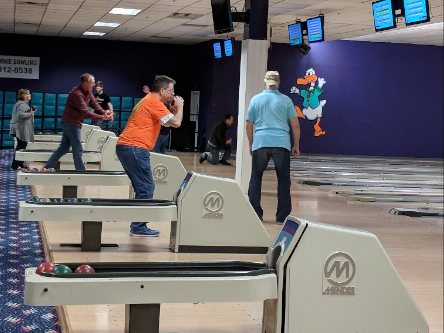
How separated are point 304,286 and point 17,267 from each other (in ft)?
7.98

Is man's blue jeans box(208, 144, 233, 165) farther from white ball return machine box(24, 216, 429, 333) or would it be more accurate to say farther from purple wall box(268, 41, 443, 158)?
white ball return machine box(24, 216, 429, 333)

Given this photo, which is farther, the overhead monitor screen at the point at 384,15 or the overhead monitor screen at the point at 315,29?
the overhead monitor screen at the point at 315,29

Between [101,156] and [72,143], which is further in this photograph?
[101,156]

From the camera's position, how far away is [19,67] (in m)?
19.4

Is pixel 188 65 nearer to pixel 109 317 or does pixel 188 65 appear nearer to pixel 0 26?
pixel 0 26

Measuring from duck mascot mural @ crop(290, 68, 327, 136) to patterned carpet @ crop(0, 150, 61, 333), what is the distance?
11313mm

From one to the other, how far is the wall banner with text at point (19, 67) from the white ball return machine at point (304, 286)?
16.9 metres

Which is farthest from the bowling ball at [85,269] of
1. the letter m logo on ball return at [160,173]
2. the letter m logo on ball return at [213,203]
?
the letter m logo on ball return at [160,173]

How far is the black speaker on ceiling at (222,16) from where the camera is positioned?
8.75 metres

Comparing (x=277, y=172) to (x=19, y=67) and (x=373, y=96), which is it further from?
(x=19, y=67)

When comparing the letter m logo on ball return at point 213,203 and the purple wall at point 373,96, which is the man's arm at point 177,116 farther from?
the purple wall at point 373,96

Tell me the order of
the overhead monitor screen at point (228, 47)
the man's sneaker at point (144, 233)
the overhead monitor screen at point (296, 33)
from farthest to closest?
the overhead monitor screen at point (228, 47) → the overhead monitor screen at point (296, 33) → the man's sneaker at point (144, 233)

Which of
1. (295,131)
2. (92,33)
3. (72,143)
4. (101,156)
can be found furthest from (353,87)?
(295,131)

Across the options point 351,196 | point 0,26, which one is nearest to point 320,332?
point 351,196
